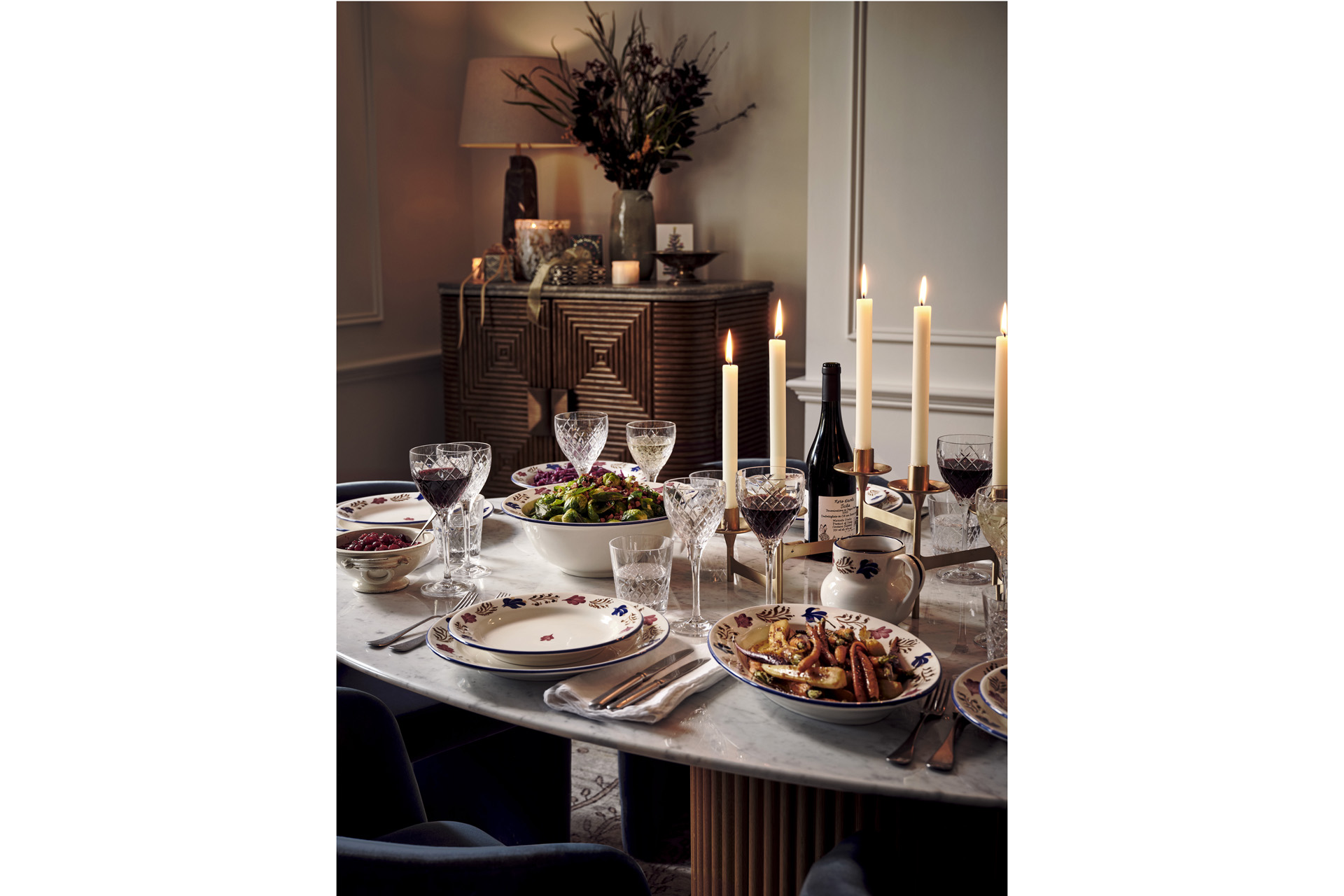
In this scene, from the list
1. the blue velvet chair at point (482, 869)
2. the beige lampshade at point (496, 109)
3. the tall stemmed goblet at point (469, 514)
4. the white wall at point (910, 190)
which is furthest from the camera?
the beige lampshade at point (496, 109)

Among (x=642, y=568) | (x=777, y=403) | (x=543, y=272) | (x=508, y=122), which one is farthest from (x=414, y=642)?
(x=508, y=122)

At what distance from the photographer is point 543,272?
3338 mm

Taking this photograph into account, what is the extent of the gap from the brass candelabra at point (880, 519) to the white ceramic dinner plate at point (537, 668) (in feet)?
0.68

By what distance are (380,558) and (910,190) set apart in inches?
79.9

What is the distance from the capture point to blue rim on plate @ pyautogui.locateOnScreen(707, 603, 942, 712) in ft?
3.33

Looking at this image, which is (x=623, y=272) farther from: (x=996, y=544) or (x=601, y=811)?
(x=996, y=544)

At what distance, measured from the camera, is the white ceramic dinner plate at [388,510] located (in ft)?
5.84

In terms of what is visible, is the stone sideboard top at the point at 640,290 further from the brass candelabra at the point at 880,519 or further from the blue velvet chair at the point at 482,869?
the blue velvet chair at the point at 482,869

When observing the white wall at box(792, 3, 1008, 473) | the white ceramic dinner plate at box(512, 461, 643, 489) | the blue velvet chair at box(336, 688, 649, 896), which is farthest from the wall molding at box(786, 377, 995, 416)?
the blue velvet chair at box(336, 688, 649, 896)

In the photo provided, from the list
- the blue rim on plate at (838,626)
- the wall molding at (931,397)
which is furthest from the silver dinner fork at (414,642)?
the wall molding at (931,397)

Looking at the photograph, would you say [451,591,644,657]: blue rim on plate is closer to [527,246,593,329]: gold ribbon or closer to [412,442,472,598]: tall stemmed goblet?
[412,442,472,598]: tall stemmed goblet
